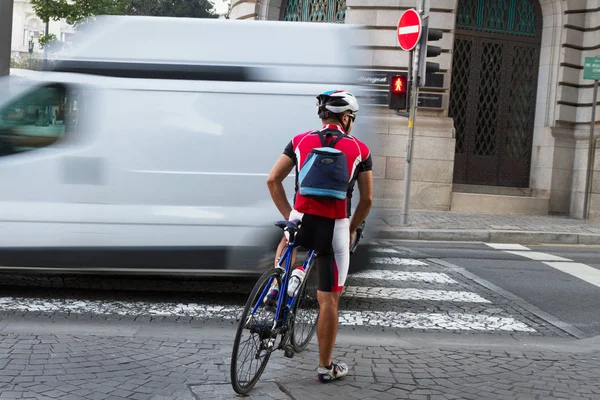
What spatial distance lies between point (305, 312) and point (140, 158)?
2.24 metres

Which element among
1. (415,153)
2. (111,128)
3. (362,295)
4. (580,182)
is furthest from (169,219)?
(580,182)

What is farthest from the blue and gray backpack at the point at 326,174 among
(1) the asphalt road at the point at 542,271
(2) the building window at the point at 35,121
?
(1) the asphalt road at the point at 542,271

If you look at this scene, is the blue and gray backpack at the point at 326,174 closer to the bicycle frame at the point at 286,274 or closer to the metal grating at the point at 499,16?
the bicycle frame at the point at 286,274

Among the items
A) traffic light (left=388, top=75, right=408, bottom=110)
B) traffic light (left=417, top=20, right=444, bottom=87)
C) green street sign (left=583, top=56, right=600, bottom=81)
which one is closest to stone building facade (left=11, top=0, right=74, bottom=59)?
green street sign (left=583, top=56, right=600, bottom=81)

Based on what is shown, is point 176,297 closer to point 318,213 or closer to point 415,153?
point 318,213

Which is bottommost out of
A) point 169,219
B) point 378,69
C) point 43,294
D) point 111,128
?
point 43,294

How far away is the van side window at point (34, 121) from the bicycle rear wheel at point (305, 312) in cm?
271

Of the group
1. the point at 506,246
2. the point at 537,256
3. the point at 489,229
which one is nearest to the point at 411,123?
the point at 489,229

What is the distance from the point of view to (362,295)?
747 cm

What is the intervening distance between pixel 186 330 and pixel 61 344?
0.95m

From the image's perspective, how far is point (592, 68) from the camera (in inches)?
611

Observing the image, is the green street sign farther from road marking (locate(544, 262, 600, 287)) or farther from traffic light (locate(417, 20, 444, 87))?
road marking (locate(544, 262, 600, 287))

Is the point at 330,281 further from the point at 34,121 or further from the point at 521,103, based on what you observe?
the point at 521,103

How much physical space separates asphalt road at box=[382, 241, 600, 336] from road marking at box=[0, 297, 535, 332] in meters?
0.82
